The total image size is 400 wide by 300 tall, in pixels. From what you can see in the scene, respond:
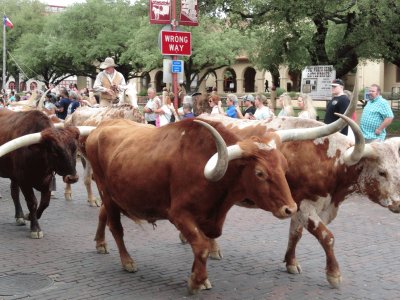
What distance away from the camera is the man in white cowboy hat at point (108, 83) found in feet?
34.8

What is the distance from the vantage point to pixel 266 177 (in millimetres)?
4766

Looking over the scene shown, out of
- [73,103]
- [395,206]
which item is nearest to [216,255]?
[395,206]

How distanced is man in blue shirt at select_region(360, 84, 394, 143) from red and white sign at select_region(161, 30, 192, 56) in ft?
18.9

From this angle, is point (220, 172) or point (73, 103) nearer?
point (220, 172)

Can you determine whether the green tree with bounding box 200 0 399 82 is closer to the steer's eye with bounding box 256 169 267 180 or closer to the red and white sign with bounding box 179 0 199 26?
the red and white sign with bounding box 179 0 199 26

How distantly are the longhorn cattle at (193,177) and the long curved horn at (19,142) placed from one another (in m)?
1.11

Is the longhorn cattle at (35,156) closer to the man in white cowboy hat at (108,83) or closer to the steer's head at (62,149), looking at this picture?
the steer's head at (62,149)

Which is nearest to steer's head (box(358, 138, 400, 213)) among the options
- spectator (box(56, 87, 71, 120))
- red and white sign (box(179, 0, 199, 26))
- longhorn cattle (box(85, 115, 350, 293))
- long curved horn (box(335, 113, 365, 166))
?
long curved horn (box(335, 113, 365, 166))

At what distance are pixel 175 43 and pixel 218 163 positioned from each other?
10171mm

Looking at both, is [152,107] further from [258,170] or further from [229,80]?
[229,80]

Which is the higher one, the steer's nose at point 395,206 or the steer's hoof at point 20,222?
the steer's nose at point 395,206

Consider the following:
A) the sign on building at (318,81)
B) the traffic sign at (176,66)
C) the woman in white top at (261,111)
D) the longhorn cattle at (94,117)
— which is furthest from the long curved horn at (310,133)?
the sign on building at (318,81)

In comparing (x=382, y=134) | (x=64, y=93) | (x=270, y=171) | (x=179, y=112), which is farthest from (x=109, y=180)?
(x=64, y=93)

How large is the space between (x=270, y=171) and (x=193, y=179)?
0.79 meters
